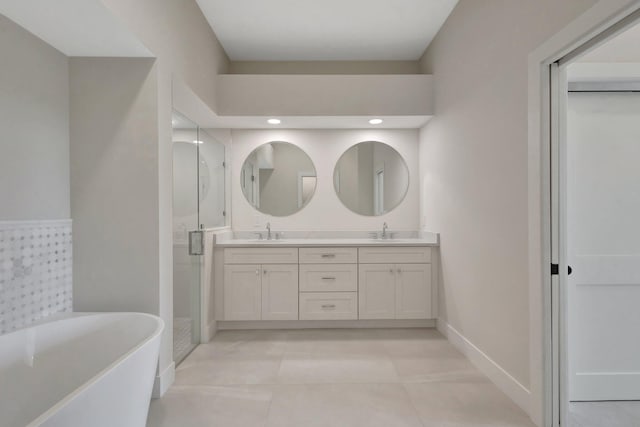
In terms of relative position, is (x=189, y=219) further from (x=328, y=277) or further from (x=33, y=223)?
(x=328, y=277)

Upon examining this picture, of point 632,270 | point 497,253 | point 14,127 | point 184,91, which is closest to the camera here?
point 14,127

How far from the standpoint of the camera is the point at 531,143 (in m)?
1.95

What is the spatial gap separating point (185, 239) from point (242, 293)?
2.95 ft

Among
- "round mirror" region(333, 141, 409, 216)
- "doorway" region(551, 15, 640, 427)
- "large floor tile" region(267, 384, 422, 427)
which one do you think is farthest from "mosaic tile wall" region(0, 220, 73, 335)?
"doorway" region(551, 15, 640, 427)

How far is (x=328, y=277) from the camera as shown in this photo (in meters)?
3.57

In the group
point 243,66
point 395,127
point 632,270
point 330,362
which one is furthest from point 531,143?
point 243,66

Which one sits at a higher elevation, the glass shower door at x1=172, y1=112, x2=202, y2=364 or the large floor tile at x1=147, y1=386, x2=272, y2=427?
the glass shower door at x1=172, y1=112, x2=202, y2=364

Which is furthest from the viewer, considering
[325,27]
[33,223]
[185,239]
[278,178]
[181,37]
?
[278,178]

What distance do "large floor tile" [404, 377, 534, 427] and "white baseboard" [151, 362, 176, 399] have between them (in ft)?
4.98

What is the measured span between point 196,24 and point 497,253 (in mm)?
2723

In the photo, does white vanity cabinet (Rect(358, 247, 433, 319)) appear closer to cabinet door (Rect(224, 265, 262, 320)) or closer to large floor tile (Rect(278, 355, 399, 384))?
large floor tile (Rect(278, 355, 399, 384))

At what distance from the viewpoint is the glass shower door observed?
106 inches

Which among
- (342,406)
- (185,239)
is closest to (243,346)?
(185,239)

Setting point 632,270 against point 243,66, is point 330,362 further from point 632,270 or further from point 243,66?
point 243,66
